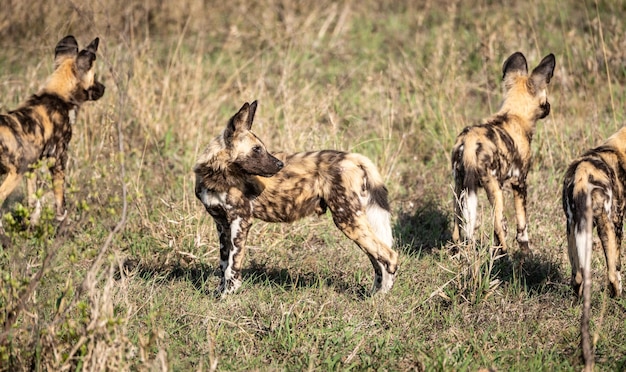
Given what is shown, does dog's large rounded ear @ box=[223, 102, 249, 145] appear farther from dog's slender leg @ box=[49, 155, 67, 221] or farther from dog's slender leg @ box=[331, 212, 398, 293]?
dog's slender leg @ box=[49, 155, 67, 221]

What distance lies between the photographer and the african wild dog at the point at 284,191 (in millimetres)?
4586

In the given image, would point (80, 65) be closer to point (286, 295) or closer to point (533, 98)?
point (286, 295)

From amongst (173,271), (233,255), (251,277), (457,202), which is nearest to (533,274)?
(457,202)

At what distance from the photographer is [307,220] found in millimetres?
5684

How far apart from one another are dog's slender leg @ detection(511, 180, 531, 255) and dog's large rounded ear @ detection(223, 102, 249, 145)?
1.95m

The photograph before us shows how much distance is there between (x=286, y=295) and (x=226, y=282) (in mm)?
383

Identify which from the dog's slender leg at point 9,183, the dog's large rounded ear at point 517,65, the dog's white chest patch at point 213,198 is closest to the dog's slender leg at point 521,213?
the dog's large rounded ear at point 517,65

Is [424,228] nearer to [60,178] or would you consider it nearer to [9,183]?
[60,178]

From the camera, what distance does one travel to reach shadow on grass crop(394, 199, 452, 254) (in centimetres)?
544

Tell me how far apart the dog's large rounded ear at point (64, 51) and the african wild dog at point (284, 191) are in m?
1.95

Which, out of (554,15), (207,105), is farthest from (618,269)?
(554,15)

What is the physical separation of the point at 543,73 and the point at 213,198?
2.50 m

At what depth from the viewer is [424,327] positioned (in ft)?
13.6

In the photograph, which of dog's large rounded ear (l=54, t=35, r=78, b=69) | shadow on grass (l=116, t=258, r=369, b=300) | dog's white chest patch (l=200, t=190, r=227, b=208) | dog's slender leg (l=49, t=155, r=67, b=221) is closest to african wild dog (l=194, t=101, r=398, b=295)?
dog's white chest patch (l=200, t=190, r=227, b=208)
